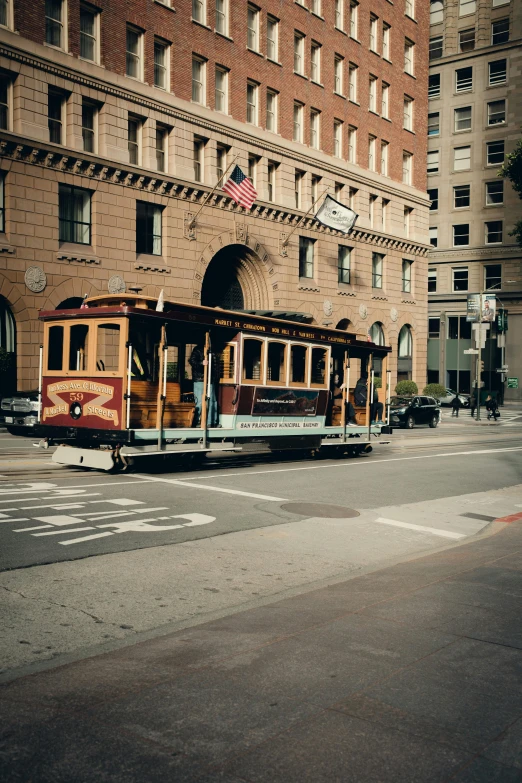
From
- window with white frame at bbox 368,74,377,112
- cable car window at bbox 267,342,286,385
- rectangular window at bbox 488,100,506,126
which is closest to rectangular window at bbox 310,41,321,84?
window with white frame at bbox 368,74,377,112

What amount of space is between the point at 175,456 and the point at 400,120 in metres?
41.7

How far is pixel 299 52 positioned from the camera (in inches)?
1708

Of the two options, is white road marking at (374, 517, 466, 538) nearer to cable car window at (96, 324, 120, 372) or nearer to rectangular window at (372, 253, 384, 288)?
cable car window at (96, 324, 120, 372)

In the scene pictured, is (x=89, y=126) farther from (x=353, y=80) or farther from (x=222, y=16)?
(x=353, y=80)

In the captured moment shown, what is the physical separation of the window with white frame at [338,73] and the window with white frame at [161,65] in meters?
14.1

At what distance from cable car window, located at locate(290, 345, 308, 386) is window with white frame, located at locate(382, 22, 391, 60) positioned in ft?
123

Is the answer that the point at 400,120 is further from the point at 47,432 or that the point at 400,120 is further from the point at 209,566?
the point at 209,566

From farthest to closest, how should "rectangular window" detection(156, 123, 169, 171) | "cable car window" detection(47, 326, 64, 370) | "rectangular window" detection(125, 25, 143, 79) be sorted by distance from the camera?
1. "rectangular window" detection(156, 123, 169, 171)
2. "rectangular window" detection(125, 25, 143, 79)
3. "cable car window" detection(47, 326, 64, 370)

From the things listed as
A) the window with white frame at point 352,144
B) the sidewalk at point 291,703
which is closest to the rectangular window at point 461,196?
the window with white frame at point 352,144

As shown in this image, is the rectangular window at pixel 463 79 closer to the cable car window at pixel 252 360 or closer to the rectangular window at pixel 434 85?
the rectangular window at pixel 434 85

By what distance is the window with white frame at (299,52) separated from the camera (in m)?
43.1

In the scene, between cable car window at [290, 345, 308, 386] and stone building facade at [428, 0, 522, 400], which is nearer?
cable car window at [290, 345, 308, 386]

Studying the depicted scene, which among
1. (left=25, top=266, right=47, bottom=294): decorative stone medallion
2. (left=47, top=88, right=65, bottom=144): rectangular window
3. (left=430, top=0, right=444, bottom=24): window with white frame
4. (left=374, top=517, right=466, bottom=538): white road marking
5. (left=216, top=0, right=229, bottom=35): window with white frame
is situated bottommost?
(left=374, top=517, right=466, bottom=538): white road marking

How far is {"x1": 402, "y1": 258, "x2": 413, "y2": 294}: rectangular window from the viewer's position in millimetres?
53875
